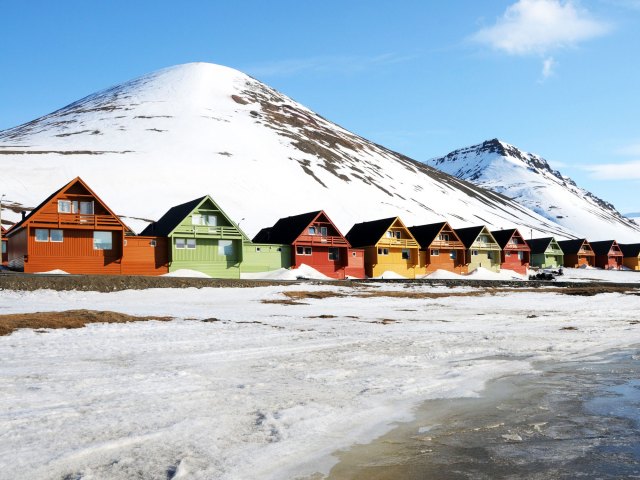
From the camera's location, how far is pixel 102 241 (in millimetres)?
48156

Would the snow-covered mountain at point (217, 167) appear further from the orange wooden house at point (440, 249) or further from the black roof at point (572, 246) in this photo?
the black roof at point (572, 246)

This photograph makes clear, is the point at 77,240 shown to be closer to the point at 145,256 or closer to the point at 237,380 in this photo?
the point at 145,256

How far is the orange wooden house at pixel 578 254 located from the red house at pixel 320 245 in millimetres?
58145

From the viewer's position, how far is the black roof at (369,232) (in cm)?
6600

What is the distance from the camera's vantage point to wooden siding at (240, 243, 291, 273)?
5659 cm

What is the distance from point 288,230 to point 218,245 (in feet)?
34.7

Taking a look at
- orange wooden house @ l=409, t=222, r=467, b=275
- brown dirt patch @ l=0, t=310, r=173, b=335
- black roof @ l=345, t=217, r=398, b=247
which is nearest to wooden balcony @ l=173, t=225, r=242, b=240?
black roof @ l=345, t=217, r=398, b=247

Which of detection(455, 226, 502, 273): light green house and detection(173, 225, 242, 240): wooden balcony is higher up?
detection(173, 225, 242, 240): wooden balcony

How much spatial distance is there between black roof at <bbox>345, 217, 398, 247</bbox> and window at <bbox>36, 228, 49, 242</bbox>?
3507cm

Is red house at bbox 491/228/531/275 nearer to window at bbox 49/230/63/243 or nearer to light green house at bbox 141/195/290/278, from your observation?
light green house at bbox 141/195/290/278

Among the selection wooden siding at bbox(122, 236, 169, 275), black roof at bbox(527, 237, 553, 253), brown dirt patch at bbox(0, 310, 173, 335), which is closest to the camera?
brown dirt patch at bbox(0, 310, 173, 335)

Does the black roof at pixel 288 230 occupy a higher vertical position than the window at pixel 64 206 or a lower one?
lower

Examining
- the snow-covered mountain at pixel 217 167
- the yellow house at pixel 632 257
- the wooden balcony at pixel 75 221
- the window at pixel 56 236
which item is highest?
the snow-covered mountain at pixel 217 167

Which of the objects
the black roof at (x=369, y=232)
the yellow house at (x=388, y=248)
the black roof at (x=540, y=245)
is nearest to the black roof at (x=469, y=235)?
the yellow house at (x=388, y=248)
